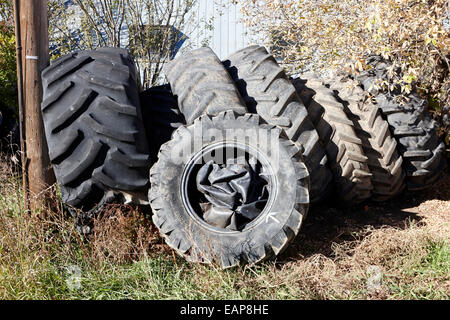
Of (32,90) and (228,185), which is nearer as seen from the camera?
(228,185)

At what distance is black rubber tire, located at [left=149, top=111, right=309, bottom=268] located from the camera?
273 cm

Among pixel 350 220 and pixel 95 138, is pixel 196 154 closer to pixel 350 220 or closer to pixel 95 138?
pixel 95 138

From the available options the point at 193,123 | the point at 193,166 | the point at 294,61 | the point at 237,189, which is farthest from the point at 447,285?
the point at 294,61

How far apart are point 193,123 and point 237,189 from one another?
2.11 ft

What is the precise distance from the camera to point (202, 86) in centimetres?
329

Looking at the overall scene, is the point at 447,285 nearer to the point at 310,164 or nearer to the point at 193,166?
the point at 310,164

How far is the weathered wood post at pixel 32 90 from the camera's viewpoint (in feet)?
11.1

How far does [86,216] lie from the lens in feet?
10.2

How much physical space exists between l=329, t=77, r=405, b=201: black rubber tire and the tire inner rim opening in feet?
5.04

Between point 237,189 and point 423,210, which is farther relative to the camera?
point 423,210

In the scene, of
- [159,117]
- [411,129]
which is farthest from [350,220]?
[159,117]

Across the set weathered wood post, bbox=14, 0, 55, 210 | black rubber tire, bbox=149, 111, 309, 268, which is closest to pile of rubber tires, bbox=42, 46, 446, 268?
black rubber tire, bbox=149, 111, 309, 268

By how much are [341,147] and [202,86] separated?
1.39 meters

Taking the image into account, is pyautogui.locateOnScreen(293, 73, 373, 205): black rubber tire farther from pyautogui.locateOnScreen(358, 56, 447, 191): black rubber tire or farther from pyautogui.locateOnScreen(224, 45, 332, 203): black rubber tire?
pyautogui.locateOnScreen(358, 56, 447, 191): black rubber tire
